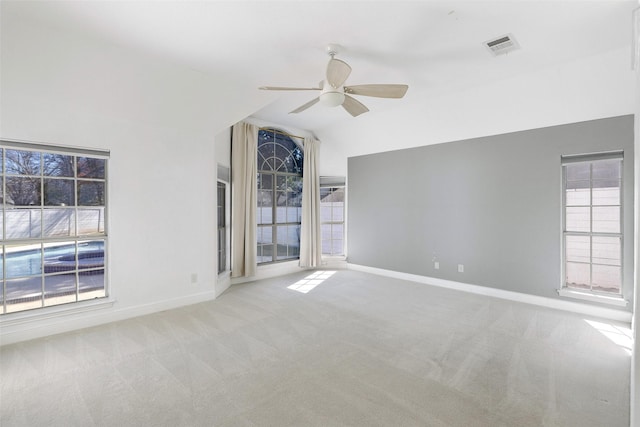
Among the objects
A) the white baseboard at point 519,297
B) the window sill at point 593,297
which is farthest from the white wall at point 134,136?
the window sill at point 593,297

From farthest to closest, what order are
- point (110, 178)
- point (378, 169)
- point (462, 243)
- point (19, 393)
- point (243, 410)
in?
point (378, 169) → point (462, 243) → point (110, 178) → point (19, 393) → point (243, 410)

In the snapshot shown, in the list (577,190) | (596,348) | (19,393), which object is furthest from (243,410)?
(577,190)

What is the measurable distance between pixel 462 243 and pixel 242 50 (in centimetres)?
426

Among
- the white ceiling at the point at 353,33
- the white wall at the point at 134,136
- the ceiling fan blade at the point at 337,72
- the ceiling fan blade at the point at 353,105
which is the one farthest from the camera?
the ceiling fan blade at the point at 353,105

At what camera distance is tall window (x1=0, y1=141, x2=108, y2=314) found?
302 centimetres

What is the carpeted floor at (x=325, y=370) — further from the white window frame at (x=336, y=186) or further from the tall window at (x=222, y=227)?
the white window frame at (x=336, y=186)

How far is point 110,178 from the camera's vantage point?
11.5 feet

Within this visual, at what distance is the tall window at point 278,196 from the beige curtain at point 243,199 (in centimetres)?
43

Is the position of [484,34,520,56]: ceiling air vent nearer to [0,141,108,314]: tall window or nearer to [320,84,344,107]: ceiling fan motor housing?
[320,84,344,107]: ceiling fan motor housing

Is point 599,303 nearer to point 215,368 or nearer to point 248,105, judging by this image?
point 215,368

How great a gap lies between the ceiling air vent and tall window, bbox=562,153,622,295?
6.36 ft

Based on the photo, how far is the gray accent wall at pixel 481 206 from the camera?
4.02 meters

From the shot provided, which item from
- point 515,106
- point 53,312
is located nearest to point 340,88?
point 515,106

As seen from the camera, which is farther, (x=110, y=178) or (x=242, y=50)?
(x=110, y=178)
